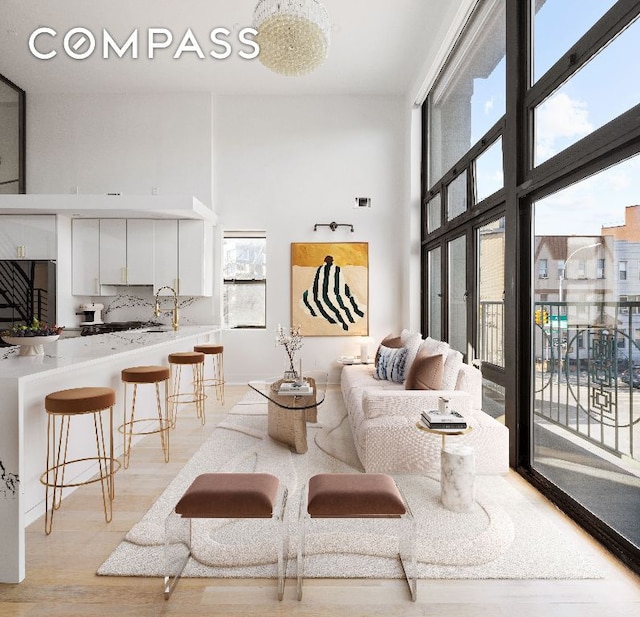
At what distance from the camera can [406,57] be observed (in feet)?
16.8

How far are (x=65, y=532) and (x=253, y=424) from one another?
2005 millimetres

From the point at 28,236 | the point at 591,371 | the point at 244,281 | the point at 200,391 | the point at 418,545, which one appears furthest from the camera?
the point at 244,281

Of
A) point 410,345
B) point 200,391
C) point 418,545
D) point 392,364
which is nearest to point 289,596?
point 418,545

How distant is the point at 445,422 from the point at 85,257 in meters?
5.28

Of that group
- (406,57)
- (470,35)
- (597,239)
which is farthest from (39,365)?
(406,57)

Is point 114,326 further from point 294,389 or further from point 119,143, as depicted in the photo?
point 294,389

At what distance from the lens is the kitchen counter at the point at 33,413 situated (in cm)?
190

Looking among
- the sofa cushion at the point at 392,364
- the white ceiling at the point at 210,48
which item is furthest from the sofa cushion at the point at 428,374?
the white ceiling at the point at 210,48

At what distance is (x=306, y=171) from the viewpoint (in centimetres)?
607

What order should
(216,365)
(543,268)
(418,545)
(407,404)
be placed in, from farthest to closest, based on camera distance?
(216,365) → (407,404) → (543,268) → (418,545)

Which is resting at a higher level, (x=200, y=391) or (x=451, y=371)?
(x=451, y=371)

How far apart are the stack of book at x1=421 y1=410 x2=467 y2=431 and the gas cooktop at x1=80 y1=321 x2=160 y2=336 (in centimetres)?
436

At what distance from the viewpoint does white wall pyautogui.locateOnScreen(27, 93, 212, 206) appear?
5953 mm

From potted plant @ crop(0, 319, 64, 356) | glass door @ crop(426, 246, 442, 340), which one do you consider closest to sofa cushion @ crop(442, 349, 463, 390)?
glass door @ crop(426, 246, 442, 340)
